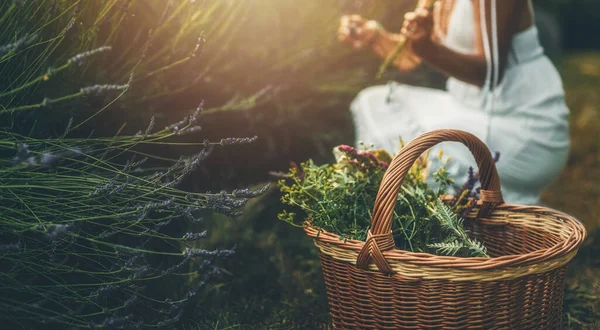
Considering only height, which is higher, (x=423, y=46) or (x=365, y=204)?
(x=423, y=46)

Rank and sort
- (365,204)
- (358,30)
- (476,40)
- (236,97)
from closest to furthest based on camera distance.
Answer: (365,204) → (236,97) → (476,40) → (358,30)

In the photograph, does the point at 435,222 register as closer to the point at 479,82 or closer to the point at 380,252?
the point at 380,252

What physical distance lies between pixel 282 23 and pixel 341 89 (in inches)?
14.3

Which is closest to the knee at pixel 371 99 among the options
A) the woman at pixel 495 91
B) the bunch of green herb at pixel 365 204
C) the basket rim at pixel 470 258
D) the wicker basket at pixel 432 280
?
the woman at pixel 495 91

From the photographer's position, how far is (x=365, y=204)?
4.50 feet

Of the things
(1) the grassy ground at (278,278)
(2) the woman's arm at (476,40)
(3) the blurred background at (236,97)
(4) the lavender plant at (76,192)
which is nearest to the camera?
(4) the lavender plant at (76,192)

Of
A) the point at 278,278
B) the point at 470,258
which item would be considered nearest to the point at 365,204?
the point at 470,258

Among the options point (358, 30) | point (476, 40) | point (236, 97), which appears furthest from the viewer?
point (358, 30)

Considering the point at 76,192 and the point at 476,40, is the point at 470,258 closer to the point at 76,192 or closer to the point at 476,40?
the point at 76,192

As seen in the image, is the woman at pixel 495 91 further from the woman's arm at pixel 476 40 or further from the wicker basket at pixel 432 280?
the wicker basket at pixel 432 280

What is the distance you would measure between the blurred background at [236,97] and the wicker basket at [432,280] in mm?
267

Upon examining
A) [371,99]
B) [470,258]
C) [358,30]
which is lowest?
[371,99]

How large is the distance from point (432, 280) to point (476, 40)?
99cm

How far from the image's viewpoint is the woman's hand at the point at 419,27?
1.76 m
